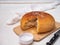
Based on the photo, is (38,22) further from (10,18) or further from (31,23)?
(10,18)

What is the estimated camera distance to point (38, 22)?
2.73ft

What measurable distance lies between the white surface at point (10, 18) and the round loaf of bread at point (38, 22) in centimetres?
5

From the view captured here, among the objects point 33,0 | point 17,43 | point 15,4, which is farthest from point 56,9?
point 17,43

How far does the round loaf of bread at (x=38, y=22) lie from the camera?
0.83 metres

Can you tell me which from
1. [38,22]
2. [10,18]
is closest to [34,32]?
[38,22]

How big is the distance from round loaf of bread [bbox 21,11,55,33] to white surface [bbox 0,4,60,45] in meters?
0.05

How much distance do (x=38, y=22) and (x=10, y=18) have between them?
21 centimetres

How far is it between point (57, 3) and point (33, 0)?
170 millimetres

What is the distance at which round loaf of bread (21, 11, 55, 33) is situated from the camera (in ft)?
2.72

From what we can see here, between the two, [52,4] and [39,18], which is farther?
[52,4]

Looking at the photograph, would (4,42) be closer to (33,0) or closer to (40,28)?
(40,28)

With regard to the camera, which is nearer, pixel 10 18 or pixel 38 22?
pixel 38 22

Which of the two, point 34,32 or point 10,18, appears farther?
point 10,18

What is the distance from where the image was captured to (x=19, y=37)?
0.77 meters
